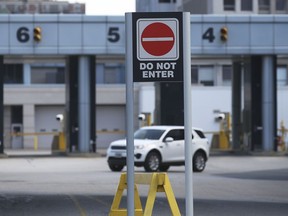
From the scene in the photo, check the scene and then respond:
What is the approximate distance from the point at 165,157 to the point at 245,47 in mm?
15469

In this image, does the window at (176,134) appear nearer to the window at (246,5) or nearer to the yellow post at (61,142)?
the yellow post at (61,142)

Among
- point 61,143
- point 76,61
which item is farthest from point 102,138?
point 76,61

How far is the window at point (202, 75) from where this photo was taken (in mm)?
75444

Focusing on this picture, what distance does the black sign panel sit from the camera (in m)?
11.6

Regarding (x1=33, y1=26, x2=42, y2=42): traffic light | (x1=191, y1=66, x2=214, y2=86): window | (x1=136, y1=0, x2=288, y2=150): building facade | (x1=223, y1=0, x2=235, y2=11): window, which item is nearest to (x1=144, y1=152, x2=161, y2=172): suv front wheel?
(x1=33, y1=26, x2=42, y2=42): traffic light

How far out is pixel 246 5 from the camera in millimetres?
86375

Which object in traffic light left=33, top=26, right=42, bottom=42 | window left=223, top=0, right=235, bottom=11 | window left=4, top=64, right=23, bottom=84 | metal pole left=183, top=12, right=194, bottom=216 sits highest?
window left=223, top=0, right=235, bottom=11

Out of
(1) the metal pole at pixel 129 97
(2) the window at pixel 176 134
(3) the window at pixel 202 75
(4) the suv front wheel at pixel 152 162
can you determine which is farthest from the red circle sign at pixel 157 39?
(3) the window at pixel 202 75

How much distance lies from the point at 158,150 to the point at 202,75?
4324cm

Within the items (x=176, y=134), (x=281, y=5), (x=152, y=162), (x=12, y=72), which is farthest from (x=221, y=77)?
(x=152, y=162)

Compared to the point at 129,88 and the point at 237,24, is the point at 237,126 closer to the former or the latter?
the point at 237,24

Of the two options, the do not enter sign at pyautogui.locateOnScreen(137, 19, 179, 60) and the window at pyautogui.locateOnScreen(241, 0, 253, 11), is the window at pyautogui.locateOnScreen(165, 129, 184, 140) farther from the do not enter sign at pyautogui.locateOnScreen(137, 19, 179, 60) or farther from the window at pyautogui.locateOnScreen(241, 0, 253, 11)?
the window at pyautogui.locateOnScreen(241, 0, 253, 11)

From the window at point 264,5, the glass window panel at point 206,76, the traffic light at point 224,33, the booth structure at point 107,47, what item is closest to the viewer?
the booth structure at point 107,47

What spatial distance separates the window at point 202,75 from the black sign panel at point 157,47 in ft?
209
